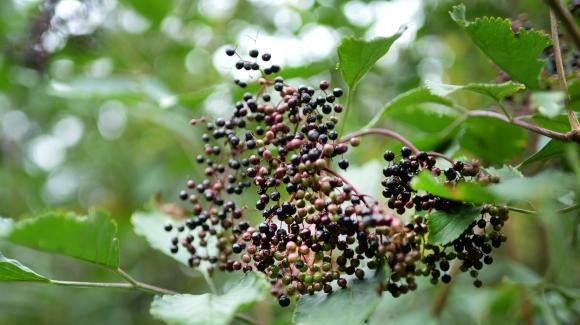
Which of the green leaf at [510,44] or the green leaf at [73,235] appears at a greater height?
the green leaf at [73,235]

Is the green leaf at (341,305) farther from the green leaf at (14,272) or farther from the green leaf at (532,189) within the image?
the green leaf at (14,272)

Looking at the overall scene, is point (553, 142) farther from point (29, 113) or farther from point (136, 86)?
point (29, 113)

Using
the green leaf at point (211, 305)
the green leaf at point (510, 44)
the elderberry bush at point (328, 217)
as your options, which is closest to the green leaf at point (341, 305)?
the elderberry bush at point (328, 217)

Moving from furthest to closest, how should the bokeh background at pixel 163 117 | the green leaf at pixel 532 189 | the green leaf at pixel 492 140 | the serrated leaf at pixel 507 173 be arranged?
the bokeh background at pixel 163 117 < the green leaf at pixel 492 140 < the serrated leaf at pixel 507 173 < the green leaf at pixel 532 189

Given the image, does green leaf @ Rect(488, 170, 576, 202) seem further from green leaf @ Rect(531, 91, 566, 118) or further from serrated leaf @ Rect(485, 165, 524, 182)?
serrated leaf @ Rect(485, 165, 524, 182)

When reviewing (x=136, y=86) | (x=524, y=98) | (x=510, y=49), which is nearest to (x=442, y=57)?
(x=524, y=98)

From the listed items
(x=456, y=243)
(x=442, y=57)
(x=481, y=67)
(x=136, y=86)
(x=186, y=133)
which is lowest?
(x=456, y=243)

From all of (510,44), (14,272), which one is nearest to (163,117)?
(14,272)

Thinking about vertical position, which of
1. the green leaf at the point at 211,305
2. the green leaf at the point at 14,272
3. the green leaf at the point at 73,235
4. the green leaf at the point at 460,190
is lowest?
the green leaf at the point at 460,190
